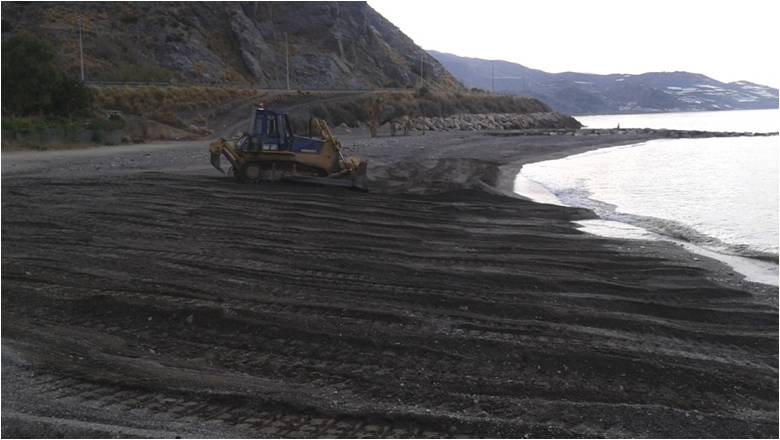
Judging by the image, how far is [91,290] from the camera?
7.86 metres

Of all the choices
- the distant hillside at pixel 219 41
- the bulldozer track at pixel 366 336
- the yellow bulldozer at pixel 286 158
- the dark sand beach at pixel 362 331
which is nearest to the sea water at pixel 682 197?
the dark sand beach at pixel 362 331

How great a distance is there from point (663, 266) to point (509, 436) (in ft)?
22.6

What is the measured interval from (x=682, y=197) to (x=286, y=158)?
13393 millimetres

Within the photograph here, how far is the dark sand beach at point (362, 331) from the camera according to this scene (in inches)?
199

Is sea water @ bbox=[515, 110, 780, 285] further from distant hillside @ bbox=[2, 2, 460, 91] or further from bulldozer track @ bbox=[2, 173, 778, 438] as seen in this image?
distant hillside @ bbox=[2, 2, 460, 91]

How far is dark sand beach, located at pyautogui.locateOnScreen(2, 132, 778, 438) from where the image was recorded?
505 centimetres

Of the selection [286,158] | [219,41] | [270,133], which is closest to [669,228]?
[286,158]

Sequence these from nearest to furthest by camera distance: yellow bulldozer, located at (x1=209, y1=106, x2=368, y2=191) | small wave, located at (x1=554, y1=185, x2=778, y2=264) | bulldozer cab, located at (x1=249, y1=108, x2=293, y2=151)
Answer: small wave, located at (x1=554, y1=185, x2=778, y2=264) → bulldozer cab, located at (x1=249, y1=108, x2=293, y2=151) → yellow bulldozer, located at (x1=209, y1=106, x2=368, y2=191)

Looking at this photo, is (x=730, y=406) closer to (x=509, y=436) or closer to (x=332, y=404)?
(x=509, y=436)

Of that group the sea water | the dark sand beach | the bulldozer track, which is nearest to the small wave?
the sea water

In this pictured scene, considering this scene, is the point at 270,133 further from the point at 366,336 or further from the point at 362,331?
the point at 366,336

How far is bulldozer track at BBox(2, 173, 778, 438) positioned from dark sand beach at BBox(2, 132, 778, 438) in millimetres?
26

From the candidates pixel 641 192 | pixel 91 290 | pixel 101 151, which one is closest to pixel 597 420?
pixel 91 290

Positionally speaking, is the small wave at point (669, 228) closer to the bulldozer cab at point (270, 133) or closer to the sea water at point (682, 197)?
the sea water at point (682, 197)
